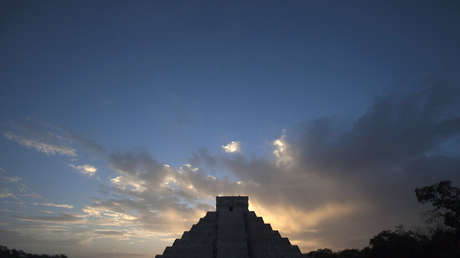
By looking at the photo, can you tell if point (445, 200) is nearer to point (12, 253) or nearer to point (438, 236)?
point (438, 236)

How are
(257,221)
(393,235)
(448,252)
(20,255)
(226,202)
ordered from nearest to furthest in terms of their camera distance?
(448,252) < (257,221) < (393,235) < (226,202) < (20,255)

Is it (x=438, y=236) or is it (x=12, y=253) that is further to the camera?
(x=12, y=253)

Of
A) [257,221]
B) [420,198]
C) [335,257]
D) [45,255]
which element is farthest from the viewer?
[45,255]

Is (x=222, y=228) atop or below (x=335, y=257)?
atop

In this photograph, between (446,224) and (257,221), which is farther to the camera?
(257,221)

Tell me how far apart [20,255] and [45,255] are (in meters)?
13.9

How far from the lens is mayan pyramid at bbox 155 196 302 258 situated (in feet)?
91.0

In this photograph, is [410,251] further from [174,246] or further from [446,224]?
[174,246]

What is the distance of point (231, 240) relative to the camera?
95.9 feet

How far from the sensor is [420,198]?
Result: 1208 inches

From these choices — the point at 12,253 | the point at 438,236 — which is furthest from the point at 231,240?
the point at 12,253

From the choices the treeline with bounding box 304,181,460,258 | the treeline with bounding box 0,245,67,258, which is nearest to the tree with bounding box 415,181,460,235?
the treeline with bounding box 304,181,460,258

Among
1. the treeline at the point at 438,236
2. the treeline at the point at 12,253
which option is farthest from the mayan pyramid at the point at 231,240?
the treeline at the point at 12,253

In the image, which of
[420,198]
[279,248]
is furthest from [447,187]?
[279,248]
